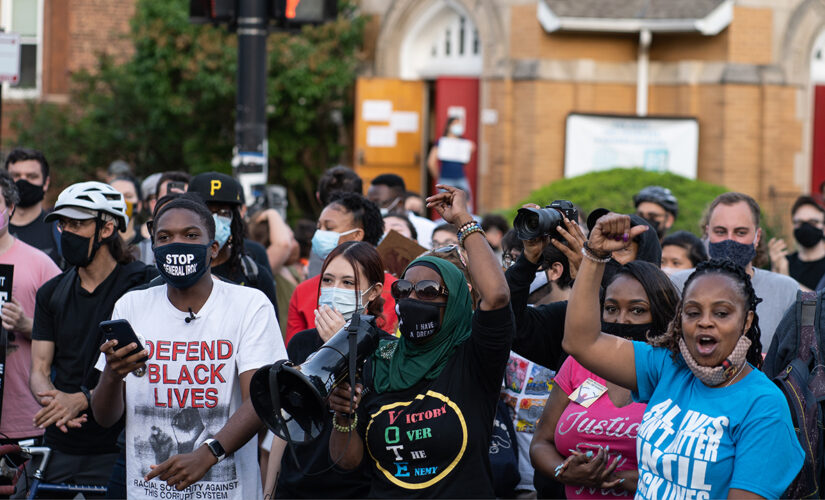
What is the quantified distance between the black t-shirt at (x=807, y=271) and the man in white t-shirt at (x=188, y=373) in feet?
20.3

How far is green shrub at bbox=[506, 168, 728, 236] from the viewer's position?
42.6 feet

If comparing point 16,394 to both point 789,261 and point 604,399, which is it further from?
point 789,261

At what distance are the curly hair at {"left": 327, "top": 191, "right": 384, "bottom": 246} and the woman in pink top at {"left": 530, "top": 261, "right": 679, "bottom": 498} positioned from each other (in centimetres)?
232

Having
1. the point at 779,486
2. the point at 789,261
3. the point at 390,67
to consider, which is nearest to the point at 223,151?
the point at 390,67

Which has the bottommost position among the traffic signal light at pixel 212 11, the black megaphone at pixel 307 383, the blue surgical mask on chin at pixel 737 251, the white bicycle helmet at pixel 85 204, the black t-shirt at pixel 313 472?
the black t-shirt at pixel 313 472

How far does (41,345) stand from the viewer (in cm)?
556

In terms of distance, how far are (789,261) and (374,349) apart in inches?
261

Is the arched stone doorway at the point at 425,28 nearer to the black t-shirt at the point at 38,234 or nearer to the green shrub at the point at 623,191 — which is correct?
the green shrub at the point at 623,191

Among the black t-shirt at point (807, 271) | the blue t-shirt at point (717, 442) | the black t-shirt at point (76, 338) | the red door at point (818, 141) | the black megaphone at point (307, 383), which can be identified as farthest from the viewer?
the red door at point (818, 141)

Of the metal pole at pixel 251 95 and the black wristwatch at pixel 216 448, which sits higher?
the metal pole at pixel 251 95

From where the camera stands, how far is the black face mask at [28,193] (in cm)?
764

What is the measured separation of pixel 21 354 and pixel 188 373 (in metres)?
2.13

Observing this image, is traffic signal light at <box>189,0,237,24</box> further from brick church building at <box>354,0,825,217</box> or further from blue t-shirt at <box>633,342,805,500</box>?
brick church building at <box>354,0,825,217</box>

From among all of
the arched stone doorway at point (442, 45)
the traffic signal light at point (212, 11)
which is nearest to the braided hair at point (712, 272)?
the traffic signal light at point (212, 11)
